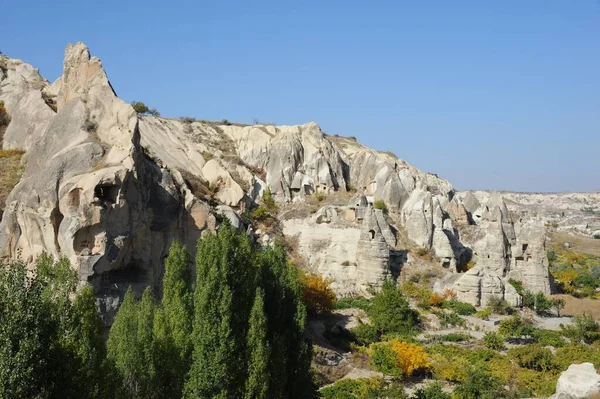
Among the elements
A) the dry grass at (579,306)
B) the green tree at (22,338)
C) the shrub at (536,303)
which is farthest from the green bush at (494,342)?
the green tree at (22,338)

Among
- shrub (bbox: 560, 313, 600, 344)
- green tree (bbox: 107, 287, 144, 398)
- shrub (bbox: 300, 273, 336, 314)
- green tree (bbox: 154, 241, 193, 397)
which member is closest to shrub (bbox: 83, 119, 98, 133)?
green tree (bbox: 154, 241, 193, 397)

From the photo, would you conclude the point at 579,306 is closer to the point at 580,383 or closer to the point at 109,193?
the point at 580,383

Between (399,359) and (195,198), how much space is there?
38.3 feet

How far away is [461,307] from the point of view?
2877cm

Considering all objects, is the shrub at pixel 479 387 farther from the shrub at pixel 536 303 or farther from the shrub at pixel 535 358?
the shrub at pixel 536 303

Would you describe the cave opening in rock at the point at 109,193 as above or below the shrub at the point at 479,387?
above

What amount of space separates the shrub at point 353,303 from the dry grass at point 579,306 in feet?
36.6

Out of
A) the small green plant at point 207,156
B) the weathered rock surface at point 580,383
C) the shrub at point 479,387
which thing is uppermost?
the small green plant at point 207,156

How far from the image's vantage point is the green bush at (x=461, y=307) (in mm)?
28520

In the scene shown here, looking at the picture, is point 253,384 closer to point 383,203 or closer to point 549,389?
point 549,389

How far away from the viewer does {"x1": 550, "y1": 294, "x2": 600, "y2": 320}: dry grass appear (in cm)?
Answer: 3195

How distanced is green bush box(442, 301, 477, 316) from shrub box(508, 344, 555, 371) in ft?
21.3

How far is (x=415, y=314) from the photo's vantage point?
90.0 feet

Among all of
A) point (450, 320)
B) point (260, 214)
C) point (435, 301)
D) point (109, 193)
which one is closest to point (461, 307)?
point (435, 301)
